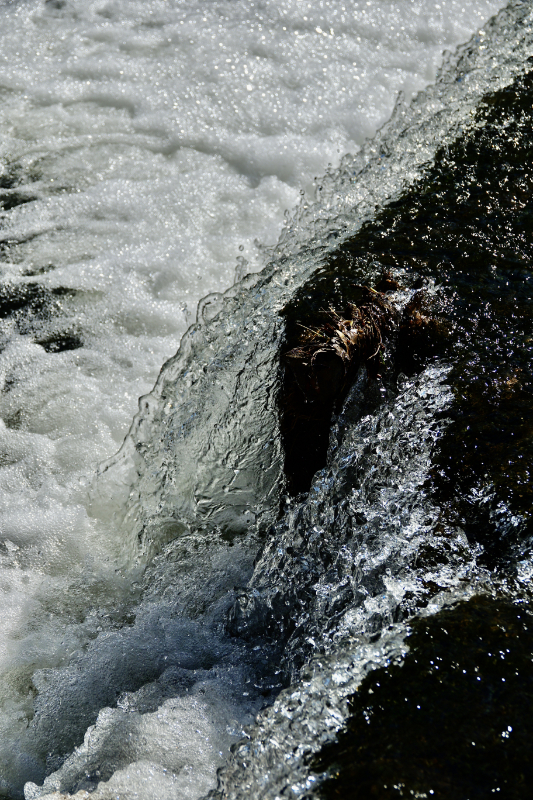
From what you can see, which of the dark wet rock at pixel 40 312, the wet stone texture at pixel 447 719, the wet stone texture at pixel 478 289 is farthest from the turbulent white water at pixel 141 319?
the wet stone texture at pixel 447 719

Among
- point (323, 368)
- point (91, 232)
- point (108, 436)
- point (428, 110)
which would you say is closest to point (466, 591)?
point (323, 368)

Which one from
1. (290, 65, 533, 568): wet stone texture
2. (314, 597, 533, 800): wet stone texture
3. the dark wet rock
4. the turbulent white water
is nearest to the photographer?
(314, 597, 533, 800): wet stone texture

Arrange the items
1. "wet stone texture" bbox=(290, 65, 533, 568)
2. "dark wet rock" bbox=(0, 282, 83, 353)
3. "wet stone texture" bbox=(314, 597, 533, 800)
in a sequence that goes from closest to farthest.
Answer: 1. "wet stone texture" bbox=(314, 597, 533, 800)
2. "wet stone texture" bbox=(290, 65, 533, 568)
3. "dark wet rock" bbox=(0, 282, 83, 353)

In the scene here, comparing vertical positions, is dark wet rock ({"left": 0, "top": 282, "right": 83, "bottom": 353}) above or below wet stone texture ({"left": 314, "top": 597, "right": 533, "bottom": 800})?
below

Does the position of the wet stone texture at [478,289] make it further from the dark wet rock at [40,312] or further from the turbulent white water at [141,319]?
the dark wet rock at [40,312]

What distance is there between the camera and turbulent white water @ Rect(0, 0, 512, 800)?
5.91ft

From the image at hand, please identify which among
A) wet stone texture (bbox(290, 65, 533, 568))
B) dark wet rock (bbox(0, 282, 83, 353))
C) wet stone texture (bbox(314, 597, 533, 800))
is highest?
wet stone texture (bbox(290, 65, 533, 568))

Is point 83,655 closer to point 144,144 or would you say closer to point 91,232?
point 91,232

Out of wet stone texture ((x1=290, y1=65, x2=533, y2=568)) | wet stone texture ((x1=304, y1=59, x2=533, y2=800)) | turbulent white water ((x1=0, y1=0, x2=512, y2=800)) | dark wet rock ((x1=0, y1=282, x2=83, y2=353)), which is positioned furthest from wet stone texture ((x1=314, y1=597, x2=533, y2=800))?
dark wet rock ((x1=0, y1=282, x2=83, y2=353))

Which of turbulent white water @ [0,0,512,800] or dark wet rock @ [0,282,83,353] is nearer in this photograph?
turbulent white water @ [0,0,512,800]

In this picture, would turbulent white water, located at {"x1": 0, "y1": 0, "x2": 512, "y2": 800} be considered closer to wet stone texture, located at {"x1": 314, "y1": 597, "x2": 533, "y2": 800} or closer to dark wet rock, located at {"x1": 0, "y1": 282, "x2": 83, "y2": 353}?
dark wet rock, located at {"x1": 0, "y1": 282, "x2": 83, "y2": 353}

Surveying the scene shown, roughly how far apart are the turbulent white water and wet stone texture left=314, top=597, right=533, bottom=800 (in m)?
0.48

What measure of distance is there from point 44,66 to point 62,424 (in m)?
2.89

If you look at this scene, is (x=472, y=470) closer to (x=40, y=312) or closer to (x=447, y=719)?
(x=447, y=719)
